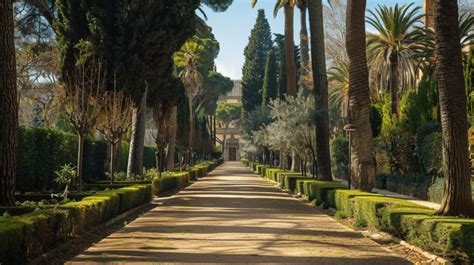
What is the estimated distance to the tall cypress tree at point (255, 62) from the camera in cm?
6419

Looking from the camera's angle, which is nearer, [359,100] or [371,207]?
[371,207]

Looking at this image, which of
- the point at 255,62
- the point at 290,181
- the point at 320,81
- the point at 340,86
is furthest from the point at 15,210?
the point at 255,62

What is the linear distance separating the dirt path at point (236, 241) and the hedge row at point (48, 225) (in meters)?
0.55

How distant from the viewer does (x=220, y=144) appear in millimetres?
129375

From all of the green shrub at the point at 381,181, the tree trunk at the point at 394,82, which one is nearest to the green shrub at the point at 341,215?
the green shrub at the point at 381,181

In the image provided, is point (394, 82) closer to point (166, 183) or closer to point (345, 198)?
point (166, 183)

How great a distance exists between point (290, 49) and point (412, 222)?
2653 cm

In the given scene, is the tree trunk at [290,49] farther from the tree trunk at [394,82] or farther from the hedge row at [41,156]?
the hedge row at [41,156]

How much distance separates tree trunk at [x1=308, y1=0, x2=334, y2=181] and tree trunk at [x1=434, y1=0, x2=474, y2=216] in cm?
1245

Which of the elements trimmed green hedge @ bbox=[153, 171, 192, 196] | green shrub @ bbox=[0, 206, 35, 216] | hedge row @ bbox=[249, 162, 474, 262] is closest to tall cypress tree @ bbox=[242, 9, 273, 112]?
trimmed green hedge @ bbox=[153, 171, 192, 196]

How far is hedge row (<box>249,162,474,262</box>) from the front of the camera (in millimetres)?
7836

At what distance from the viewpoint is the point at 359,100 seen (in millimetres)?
17156

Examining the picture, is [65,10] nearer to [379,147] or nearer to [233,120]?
[379,147]

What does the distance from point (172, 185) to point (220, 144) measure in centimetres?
10314
